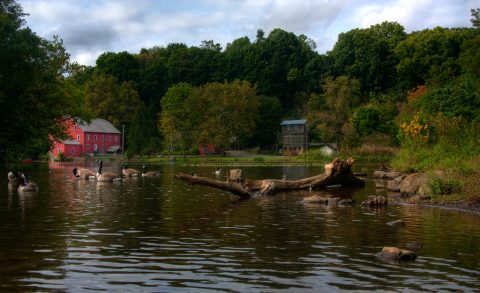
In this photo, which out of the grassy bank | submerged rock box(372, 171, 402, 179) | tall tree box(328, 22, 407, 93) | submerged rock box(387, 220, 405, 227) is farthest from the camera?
tall tree box(328, 22, 407, 93)

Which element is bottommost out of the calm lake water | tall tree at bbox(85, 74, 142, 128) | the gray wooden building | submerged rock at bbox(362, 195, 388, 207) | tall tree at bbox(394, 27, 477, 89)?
the calm lake water

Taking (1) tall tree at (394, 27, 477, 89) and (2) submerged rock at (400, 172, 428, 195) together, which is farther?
(1) tall tree at (394, 27, 477, 89)

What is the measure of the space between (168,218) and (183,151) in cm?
8129

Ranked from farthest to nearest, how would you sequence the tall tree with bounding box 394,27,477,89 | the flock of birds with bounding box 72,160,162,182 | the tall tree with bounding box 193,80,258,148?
1. the tall tree with bounding box 193,80,258,148
2. the tall tree with bounding box 394,27,477,89
3. the flock of birds with bounding box 72,160,162,182

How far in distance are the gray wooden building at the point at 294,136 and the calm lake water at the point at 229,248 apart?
84.0 metres

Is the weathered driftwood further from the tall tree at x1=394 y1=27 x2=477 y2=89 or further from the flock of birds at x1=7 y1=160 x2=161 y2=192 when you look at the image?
the tall tree at x1=394 y1=27 x2=477 y2=89

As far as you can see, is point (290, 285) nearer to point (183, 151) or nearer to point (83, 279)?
point (83, 279)

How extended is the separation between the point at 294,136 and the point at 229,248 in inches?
3786

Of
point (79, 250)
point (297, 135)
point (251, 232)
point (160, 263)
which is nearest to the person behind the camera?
point (160, 263)

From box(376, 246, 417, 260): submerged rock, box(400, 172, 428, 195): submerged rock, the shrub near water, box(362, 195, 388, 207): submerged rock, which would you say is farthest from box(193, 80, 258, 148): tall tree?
box(376, 246, 417, 260): submerged rock

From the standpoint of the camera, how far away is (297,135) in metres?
109

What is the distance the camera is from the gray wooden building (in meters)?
108

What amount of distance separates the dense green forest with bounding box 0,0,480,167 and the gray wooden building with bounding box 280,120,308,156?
3.53m

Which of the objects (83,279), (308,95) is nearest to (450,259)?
(83,279)
